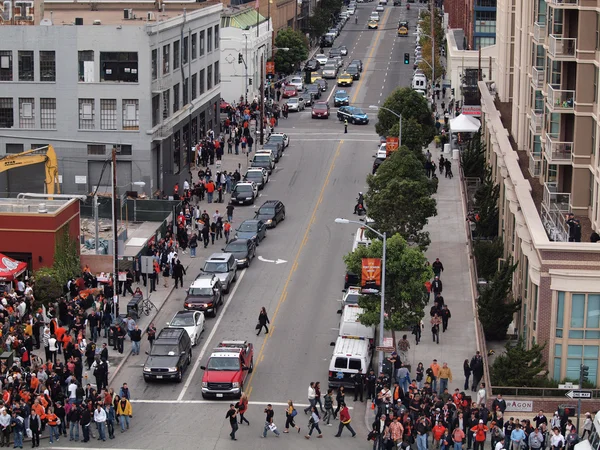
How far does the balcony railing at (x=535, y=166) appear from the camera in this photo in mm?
57525

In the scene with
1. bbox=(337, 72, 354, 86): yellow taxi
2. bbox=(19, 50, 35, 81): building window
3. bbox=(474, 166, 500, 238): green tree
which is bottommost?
bbox=(474, 166, 500, 238): green tree

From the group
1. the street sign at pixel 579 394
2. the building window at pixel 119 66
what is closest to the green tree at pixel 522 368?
the street sign at pixel 579 394

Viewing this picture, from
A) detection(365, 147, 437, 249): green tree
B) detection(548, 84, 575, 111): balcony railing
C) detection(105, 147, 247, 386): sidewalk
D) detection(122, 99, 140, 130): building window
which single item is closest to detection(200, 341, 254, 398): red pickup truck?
detection(105, 147, 247, 386): sidewalk

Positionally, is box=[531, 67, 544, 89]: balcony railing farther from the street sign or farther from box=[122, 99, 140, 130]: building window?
box=[122, 99, 140, 130]: building window

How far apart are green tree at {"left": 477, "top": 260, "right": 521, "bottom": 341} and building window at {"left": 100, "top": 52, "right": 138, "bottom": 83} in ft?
107

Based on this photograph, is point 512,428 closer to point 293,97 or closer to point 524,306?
point 524,306

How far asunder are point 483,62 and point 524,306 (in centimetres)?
6688

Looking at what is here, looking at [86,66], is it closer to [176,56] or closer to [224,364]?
[176,56]

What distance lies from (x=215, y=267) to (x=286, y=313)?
4.65 meters

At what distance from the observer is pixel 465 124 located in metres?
86.1

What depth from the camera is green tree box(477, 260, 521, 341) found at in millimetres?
51719

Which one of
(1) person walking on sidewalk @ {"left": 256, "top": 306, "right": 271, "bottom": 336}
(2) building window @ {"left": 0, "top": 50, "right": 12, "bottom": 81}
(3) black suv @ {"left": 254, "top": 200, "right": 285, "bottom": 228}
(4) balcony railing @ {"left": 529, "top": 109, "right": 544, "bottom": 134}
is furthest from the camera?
(2) building window @ {"left": 0, "top": 50, "right": 12, "bottom": 81}

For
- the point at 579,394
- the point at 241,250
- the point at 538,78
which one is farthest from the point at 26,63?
the point at 579,394

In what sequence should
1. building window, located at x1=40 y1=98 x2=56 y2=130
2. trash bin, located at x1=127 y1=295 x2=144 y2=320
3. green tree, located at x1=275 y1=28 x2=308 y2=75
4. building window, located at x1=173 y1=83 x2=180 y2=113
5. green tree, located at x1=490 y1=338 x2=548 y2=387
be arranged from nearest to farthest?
1. green tree, located at x1=490 y1=338 x2=548 y2=387
2. trash bin, located at x1=127 y1=295 x2=144 y2=320
3. building window, located at x1=40 y1=98 x2=56 y2=130
4. building window, located at x1=173 y1=83 x2=180 y2=113
5. green tree, located at x1=275 y1=28 x2=308 y2=75
